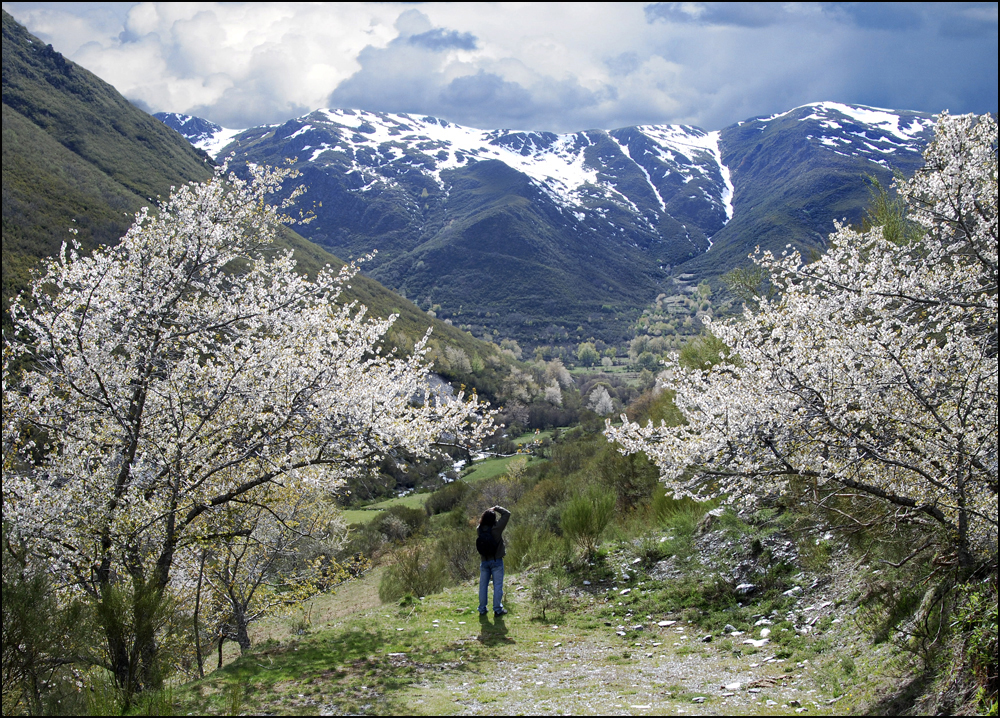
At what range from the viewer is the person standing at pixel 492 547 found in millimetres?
9891

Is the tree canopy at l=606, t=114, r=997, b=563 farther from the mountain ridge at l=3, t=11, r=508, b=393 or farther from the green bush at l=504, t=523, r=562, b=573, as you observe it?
the mountain ridge at l=3, t=11, r=508, b=393

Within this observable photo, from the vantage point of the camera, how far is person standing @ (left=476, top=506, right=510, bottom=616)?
32.4 feet

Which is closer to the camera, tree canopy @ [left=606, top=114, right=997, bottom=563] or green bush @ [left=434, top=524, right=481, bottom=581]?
tree canopy @ [left=606, top=114, right=997, bottom=563]

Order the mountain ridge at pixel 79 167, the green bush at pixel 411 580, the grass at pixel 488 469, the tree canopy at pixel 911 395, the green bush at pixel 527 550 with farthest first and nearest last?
1. the mountain ridge at pixel 79 167
2. the grass at pixel 488 469
3. the green bush at pixel 411 580
4. the green bush at pixel 527 550
5. the tree canopy at pixel 911 395

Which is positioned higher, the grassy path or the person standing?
the person standing

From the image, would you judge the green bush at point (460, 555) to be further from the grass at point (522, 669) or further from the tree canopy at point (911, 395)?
the tree canopy at point (911, 395)

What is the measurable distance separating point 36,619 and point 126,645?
106 centimetres

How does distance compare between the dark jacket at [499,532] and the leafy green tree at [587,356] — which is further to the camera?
the leafy green tree at [587,356]

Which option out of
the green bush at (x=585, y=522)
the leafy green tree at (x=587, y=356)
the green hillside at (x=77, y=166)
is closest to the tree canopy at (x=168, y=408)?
the green bush at (x=585, y=522)

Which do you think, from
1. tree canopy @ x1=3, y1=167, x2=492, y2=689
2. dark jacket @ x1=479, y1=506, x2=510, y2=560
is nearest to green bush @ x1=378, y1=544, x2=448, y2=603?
dark jacket @ x1=479, y1=506, x2=510, y2=560

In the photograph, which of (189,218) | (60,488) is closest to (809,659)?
(60,488)

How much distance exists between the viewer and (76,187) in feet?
277

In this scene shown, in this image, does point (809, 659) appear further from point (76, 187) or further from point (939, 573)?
point (76, 187)

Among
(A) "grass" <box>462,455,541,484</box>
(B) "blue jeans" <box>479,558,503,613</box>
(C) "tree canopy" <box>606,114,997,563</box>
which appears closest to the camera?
(C) "tree canopy" <box>606,114,997,563</box>
